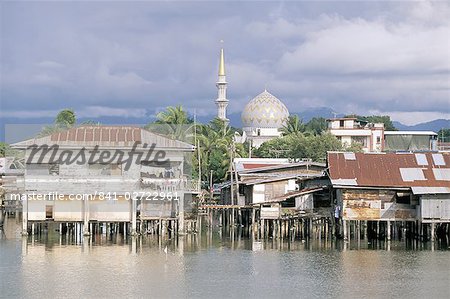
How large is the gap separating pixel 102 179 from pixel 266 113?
2367 inches

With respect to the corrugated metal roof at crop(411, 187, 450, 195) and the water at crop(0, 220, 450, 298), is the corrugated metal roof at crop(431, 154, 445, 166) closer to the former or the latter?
the corrugated metal roof at crop(411, 187, 450, 195)

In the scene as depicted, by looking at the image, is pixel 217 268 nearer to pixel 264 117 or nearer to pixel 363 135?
pixel 363 135

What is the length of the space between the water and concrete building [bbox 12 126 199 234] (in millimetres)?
1382

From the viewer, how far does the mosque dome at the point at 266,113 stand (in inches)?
4033

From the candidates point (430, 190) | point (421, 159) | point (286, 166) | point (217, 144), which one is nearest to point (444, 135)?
point (217, 144)

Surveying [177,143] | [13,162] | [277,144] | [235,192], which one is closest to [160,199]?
[177,143]

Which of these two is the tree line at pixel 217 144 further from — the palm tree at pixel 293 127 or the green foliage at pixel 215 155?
the palm tree at pixel 293 127

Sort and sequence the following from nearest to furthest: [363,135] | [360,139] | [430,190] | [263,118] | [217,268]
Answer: [217,268]
[430,190]
[363,135]
[360,139]
[263,118]

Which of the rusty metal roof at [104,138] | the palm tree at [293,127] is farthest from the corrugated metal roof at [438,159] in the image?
the palm tree at [293,127]

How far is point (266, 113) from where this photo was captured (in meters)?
103

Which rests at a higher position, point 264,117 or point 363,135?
point 264,117

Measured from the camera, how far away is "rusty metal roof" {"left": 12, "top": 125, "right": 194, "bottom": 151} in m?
45.5

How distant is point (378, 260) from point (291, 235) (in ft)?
34.4

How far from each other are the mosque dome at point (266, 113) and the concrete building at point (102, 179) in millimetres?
56390
